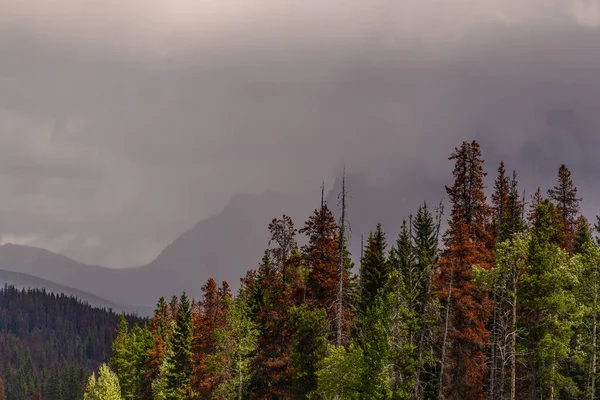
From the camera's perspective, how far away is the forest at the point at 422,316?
130 feet

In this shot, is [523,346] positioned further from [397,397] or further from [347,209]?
[347,209]

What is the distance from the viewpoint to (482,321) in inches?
1893

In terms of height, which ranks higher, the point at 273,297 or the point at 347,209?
the point at 347,209

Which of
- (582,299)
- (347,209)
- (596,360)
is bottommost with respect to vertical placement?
(596,360)

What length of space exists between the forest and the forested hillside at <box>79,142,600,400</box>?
0.13 metres

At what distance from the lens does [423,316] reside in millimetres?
38656

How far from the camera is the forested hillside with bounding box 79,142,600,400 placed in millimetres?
39625

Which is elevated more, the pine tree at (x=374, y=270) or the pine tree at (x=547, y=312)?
the pine tree at (x=374, y=270)

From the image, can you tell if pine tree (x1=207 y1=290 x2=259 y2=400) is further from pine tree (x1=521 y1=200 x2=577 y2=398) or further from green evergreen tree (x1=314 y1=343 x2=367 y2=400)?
pine tree (x1=521 y1=200 x2=577 y2=398)

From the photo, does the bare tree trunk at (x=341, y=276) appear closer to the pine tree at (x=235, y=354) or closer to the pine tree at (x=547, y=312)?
the pine tree at (x=235, y=354)

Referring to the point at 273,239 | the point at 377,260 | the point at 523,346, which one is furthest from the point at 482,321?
the point at 273,239

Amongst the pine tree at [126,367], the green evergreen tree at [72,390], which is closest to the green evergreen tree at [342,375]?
the pine tree at [126,367]

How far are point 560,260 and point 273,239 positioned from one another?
83.4 ft

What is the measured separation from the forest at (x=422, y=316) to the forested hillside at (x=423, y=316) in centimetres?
13
